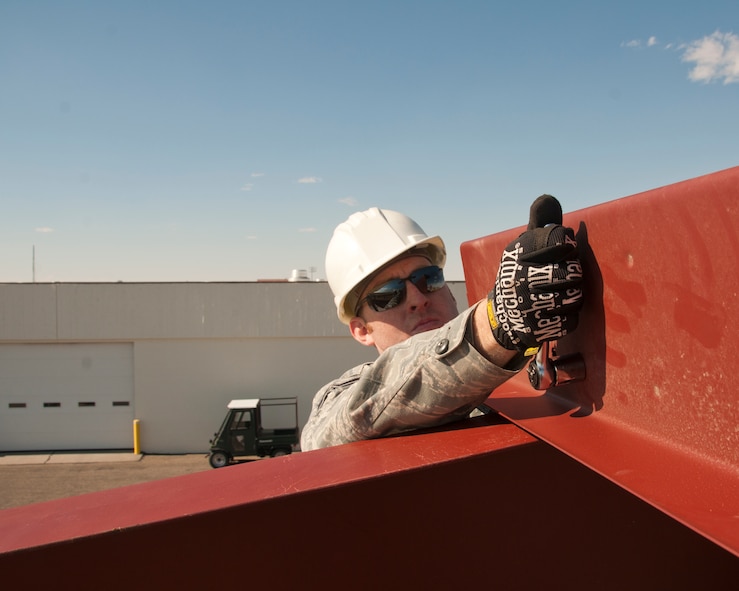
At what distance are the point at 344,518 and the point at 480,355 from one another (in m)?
0.48

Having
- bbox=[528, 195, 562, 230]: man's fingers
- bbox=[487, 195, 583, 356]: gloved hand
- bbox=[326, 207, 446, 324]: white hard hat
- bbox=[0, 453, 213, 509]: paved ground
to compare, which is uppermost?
bbox=[326, 207, 446, 324]: white hard hat

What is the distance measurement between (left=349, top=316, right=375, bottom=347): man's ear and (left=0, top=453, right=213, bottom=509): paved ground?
10762mm

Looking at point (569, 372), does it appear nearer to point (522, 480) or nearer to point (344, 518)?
point (522, 480)

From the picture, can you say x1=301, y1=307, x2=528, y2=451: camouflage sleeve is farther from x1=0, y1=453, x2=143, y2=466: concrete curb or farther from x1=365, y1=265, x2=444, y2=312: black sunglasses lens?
x1=0, y1=453, x2=143, y2=466: concrete curb

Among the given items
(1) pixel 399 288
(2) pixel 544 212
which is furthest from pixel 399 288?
(2) pixel 544 212

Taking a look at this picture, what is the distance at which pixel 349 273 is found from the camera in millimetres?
2787

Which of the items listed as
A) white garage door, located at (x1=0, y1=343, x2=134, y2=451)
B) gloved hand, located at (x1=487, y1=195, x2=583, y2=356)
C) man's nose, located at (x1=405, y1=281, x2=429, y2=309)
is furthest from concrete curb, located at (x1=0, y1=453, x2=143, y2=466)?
gloved hand, located at (x1=487, y1=195, x2=583, y2=356)

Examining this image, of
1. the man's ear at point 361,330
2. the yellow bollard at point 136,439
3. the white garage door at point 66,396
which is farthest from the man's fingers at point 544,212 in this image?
the white garage door at point 66,396

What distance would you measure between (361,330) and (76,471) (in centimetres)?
1400

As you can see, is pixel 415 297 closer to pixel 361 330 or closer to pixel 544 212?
pixel 361 330

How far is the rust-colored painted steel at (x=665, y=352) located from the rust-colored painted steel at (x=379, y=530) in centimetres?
19

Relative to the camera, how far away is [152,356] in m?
15.6

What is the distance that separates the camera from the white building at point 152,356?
608 inches

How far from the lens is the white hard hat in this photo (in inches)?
107
